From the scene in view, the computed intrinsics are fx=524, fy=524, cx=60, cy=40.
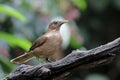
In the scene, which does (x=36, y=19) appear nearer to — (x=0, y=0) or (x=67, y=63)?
(x=0, y=0)

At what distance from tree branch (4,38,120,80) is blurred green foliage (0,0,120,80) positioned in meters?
0.59

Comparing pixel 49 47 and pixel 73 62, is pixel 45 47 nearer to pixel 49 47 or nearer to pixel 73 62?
pixel 49 47

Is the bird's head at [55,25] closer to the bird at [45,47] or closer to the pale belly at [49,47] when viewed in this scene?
the bird at [45,47]

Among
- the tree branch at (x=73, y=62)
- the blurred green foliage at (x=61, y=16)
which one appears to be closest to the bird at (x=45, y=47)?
the blurred green foliage at (x=61, y=16)

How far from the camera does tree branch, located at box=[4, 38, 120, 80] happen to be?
2.26 meters

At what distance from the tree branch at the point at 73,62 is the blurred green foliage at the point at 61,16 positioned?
0.59 m

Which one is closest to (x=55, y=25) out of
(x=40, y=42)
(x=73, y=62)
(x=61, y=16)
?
(x=40, y=42)

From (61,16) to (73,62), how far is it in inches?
82.6

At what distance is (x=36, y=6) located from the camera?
4.21 meters

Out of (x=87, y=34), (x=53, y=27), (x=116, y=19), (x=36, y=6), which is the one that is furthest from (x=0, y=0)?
(x=116, y=19)

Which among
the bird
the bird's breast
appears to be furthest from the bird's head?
the bird's breast

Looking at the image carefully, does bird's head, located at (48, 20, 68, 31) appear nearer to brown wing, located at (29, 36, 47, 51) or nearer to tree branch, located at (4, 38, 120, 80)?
brown wing, located at (29, 36, 47, 51)

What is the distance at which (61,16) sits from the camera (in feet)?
14.4

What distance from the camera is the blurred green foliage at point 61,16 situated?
3.38m
